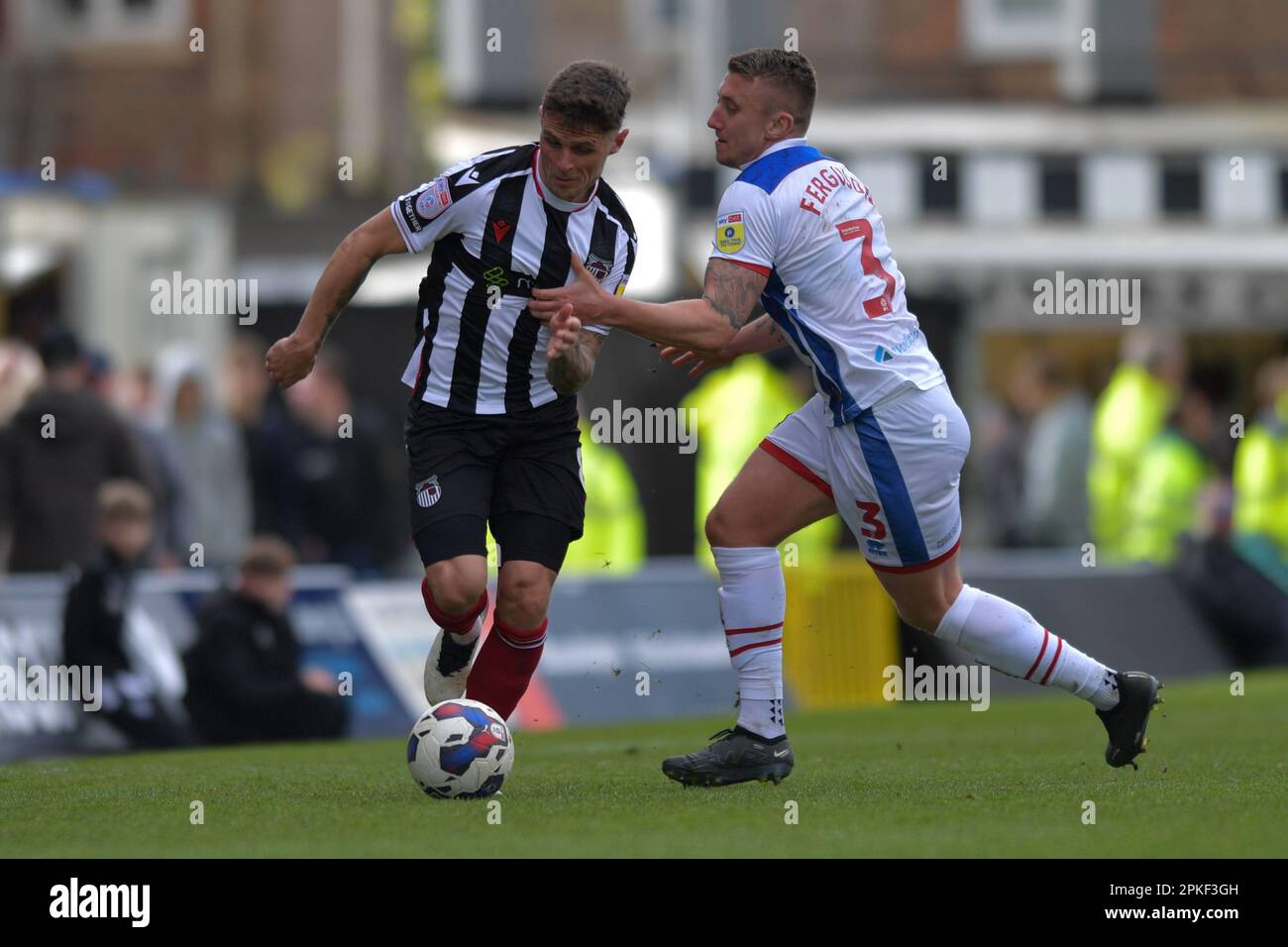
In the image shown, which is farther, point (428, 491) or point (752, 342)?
point (752, 342)

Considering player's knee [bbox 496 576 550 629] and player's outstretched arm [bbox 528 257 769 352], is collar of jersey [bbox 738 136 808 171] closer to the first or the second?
player's outstretched arm [bbox 528 257 769 352]

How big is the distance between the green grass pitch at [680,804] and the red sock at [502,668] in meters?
0.33

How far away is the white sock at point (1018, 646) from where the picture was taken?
26.9 ft

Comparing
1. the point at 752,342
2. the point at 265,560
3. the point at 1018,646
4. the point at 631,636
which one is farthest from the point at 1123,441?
the point at 1018,646

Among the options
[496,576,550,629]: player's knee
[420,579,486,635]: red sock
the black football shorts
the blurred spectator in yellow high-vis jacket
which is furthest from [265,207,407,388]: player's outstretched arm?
the blurred spectator in yellow high-vis jacket

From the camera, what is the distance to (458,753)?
7.77m

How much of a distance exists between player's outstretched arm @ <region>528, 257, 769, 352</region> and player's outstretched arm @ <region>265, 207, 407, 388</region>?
79cm

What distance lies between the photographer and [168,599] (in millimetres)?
13078

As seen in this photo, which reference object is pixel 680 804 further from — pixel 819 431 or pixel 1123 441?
pixel 1123 441

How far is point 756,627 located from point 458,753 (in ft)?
3.93

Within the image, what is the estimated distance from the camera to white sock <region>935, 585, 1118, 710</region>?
26.9 feet
